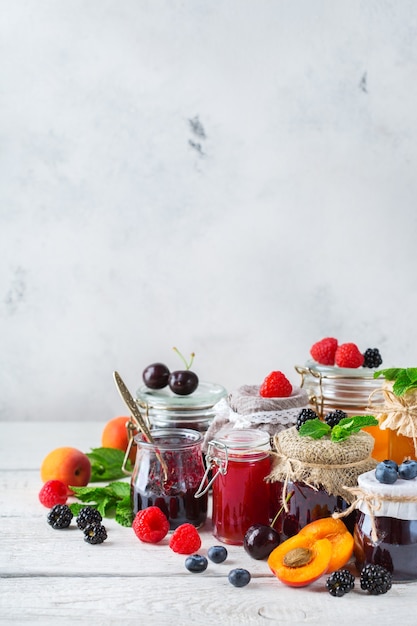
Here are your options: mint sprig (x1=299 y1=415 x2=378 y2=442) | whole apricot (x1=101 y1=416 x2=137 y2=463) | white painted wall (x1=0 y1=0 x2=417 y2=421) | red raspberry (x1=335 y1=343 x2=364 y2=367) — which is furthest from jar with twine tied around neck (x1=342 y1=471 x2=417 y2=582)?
white painted wall (x1=0 y1=0 x2=417 y2=421)

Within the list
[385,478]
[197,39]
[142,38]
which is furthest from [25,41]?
[385,478]

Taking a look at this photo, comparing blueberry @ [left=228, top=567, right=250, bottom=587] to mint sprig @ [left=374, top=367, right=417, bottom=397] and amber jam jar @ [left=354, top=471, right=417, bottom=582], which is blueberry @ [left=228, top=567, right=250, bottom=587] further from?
mint sprig @ [left=374, top=367, right=417, bottom=397]

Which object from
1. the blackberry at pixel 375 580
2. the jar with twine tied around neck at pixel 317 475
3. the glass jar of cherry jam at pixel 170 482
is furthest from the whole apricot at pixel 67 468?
the blackberry at pixel 375 580

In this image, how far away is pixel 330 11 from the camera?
7.39 ft

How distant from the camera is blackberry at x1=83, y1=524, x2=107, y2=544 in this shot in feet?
4.88

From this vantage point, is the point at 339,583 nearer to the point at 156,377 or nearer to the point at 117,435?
the point at 156,377

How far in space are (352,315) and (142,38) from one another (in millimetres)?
991

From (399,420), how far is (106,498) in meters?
0.62

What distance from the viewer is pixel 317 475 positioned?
1410mm

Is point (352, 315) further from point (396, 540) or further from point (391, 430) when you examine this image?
point (396, 540)

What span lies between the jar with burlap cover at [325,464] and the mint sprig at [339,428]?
0.01 metres

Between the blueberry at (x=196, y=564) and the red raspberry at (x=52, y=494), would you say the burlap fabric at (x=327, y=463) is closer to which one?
the blueberry at (x=196, y=564)

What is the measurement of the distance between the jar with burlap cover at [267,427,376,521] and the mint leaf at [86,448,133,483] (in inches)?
23.5

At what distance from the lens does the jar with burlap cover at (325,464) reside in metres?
1.41
